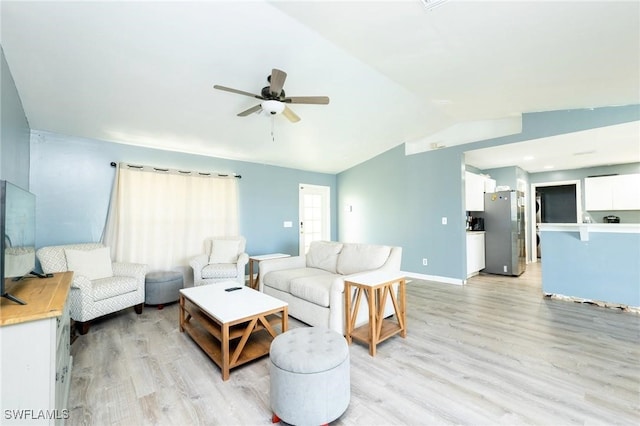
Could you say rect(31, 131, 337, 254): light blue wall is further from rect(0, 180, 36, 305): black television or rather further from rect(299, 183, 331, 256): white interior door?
rect(299, 183, 331, 256): white interior door

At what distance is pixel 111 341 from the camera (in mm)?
2574

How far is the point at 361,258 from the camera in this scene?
3.18m

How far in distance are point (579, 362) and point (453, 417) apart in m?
1.42

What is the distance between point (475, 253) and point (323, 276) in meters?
3.66

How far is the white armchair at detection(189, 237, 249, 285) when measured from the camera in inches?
147

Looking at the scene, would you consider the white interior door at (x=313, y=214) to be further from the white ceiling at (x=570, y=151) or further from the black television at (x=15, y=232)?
the black television at (x=15, y=232)

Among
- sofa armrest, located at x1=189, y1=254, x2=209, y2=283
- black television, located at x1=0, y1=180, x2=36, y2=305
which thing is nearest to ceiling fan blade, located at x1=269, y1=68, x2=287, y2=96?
black television, located at x1=0, y1=180, x2=36, y2=305

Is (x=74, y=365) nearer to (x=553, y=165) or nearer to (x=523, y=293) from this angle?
(x=523, y=293)

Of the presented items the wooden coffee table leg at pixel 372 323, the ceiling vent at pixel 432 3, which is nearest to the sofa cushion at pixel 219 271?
the wooden coffee table leg at pixel 372 323

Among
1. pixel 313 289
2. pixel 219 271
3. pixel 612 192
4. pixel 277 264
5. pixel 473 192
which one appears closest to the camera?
pixel 313 289

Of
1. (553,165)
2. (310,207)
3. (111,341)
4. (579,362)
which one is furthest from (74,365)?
(553,165)

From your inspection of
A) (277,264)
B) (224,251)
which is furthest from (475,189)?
(224,251)

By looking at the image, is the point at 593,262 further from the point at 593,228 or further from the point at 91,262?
the point at 91,262

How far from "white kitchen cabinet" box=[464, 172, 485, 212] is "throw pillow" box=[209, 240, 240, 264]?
4116 millimetres
